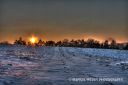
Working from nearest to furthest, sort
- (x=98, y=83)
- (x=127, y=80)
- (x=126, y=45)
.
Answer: (x=98, y=83), (x=127, y=80), (x=126, y=45)

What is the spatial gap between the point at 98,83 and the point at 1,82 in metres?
3.65

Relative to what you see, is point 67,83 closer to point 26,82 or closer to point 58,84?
point 58,84

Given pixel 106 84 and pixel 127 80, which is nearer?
pixel 106 84

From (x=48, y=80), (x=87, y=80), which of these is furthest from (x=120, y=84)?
(x=48, y=80)

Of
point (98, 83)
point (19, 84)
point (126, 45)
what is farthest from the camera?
point (126, 45)

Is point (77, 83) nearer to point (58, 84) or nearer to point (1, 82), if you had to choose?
point (58, 84)

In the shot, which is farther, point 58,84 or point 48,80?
point 48,80

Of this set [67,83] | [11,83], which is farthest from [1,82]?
[67,83]

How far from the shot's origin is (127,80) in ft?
49.6

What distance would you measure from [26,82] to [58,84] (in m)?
1.24

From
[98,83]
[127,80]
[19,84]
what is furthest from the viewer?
[127,80]

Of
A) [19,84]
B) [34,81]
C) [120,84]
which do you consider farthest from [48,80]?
[120,84]

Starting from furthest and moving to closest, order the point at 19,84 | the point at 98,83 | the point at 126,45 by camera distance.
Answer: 1. the point at 126,45
2. the point at 98,83
3. the point at 19,84

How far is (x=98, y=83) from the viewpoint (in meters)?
13.9
